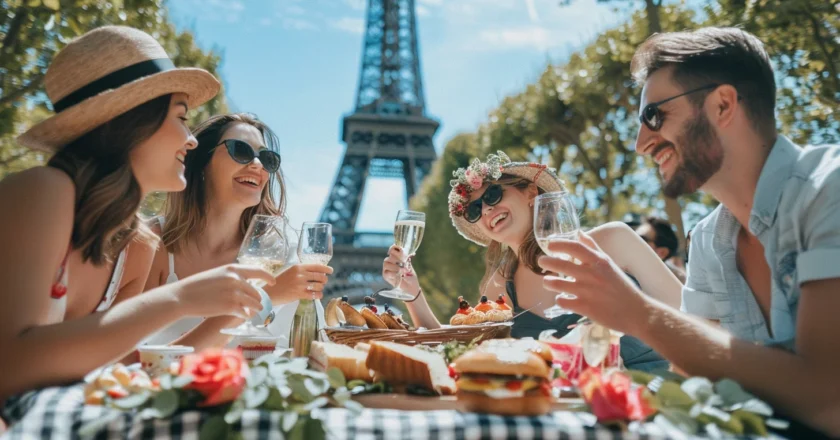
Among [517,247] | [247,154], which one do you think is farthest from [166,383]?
[517,247]

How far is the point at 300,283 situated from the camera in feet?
9.12

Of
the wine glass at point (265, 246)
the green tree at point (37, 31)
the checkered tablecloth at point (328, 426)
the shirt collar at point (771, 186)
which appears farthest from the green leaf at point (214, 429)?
the green tree at point (37, 31)

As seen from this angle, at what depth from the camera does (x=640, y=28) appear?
12.9 metres

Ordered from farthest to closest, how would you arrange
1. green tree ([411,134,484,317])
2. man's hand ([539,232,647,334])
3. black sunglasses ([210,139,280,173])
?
green tree ([411,134,484,317])
black sunglasses ([210,139,280,173])
man's hand ([539,232,647,334])

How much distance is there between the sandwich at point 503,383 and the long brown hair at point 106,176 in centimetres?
→ 130

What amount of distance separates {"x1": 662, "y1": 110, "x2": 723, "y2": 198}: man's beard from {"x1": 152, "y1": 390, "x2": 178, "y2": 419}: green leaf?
163 cm

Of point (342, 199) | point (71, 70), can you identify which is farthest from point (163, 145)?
point (342, 199)

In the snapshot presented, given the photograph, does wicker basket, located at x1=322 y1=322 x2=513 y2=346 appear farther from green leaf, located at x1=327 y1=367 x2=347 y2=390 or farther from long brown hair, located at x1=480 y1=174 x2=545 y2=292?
long brown hair, located at x1=480 y1=174 x2=545 y2=292

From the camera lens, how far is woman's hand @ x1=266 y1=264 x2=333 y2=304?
2.74 metres

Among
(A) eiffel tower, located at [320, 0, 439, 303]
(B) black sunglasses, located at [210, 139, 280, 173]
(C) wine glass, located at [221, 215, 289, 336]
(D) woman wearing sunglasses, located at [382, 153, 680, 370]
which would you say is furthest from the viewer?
(A) eiffel tower, located at [320, 0, 439, 303]

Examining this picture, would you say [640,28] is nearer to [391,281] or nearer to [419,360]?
[391,281]

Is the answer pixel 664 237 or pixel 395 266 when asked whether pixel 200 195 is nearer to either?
pixel 395 266

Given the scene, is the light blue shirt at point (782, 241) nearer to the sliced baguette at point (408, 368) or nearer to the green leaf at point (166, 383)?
the sliced baguette at point (408, 368)

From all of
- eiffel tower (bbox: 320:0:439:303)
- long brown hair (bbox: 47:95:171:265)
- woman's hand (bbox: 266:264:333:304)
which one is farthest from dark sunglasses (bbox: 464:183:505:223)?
eiffel tower (bbox: 320:0:439:303)
